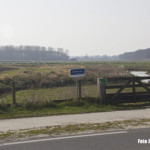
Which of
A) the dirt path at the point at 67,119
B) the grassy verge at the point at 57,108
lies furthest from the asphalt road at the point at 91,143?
the grassy verge at the point at 57,108

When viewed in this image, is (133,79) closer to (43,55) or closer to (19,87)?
(19,87)

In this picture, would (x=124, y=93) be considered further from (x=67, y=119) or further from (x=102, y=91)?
(x=67, y=119)

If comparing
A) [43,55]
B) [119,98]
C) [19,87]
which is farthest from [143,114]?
[43,55]

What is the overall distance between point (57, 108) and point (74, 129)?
367 cm

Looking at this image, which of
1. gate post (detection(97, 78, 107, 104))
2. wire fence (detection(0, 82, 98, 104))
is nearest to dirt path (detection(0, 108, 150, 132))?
gate post (detection(97, 78, 107, 104))

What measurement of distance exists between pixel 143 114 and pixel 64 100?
3.92m

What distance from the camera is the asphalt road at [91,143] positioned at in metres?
6.16

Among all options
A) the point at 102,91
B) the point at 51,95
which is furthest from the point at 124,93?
the point at 51,95

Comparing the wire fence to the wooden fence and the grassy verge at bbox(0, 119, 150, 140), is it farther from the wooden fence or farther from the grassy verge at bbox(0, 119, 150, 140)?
the grassy verge at bbox(0, 119, 150, 140)

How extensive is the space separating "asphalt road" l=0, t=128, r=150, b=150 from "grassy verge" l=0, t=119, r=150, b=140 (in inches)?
20.0

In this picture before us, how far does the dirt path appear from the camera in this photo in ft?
28.0

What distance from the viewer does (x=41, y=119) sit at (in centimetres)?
946

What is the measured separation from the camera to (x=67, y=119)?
936 cm

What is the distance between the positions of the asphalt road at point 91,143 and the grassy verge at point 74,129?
507 millimetres
